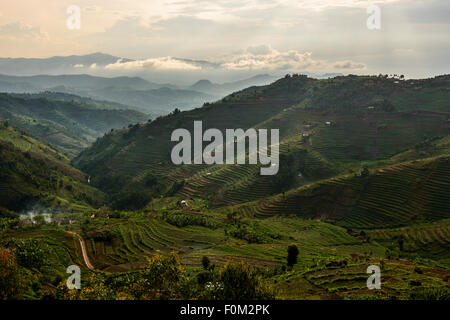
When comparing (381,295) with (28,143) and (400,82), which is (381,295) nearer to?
(400,82)

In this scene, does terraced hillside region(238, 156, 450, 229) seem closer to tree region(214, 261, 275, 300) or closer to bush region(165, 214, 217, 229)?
bush region(165, 214, 217, 229)

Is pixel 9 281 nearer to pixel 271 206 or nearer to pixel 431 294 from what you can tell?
pixel 431 294

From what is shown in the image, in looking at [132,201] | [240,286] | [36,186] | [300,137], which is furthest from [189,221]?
[300,137]

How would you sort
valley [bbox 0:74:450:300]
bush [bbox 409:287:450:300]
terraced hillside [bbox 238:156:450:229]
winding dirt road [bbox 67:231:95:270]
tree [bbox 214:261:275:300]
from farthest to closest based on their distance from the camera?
terraced hillside [bbox 238:156:450:229] → winding dirt road [bbox 67:231:95:270] → valley [bbox 0:74:450:300] → bush [bbox 409:287:450:300] → tree [bbox 214:261:275:300]

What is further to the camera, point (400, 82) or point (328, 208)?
point (400, 82)

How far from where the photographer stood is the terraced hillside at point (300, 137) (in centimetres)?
9125

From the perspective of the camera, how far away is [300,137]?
110500mm

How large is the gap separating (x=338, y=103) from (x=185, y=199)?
276 feet

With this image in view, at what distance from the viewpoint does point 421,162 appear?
242 feet

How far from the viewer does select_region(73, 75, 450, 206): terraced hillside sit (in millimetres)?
91250

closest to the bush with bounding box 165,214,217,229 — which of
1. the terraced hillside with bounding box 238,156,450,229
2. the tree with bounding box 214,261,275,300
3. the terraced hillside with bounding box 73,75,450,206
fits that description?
the terraced hillside with bounding box 238,156,450,229

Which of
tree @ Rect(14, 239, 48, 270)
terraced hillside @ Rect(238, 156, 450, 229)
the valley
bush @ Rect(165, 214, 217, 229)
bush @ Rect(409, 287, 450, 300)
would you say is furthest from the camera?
terraced hillside @ Rect(238, 156, 450, 229)

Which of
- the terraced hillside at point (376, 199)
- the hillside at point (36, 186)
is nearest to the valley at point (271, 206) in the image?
the terraced hillside at point (376, 199)
